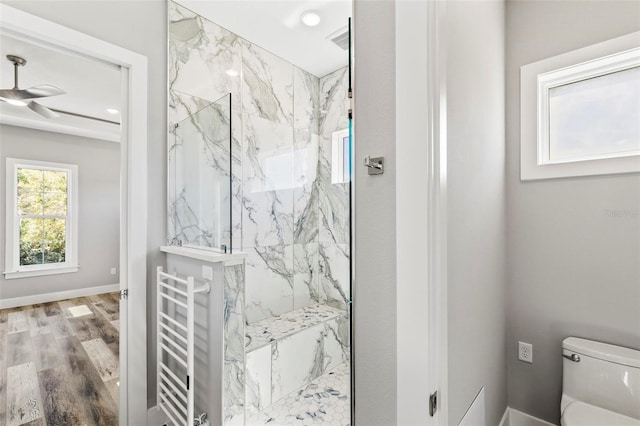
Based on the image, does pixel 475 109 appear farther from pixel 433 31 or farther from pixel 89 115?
pixel 89 115

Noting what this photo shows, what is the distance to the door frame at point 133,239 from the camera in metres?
1.77

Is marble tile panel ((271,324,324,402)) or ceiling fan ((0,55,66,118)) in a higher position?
ceiling fan ((0,55,66,118))

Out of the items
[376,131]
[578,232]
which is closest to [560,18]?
[578,232]

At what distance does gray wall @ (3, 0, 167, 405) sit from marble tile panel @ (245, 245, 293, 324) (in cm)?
84

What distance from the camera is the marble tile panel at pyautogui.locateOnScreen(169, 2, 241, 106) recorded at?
2.03 m

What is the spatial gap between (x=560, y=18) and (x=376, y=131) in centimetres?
176

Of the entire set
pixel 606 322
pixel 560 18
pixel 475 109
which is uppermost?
pixel 560 18

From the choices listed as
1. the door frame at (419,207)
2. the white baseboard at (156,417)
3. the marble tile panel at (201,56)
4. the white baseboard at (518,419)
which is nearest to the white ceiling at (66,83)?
the marble tile panel at (201,56)

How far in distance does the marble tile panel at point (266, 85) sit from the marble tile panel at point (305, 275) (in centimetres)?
132

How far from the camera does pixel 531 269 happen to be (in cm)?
179

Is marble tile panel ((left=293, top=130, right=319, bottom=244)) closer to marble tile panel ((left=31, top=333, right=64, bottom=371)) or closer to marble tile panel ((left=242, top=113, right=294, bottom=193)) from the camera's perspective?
marble tile panel ((left=242, top=113, right=294, bottom=193))

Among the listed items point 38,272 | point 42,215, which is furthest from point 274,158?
point 38,272

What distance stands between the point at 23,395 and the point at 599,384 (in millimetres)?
3562

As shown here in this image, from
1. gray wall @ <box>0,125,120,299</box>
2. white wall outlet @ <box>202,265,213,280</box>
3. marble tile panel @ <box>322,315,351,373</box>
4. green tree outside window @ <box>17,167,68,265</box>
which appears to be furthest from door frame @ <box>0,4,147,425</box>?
green tree outside window @ <box>17,167,68,265</box>
